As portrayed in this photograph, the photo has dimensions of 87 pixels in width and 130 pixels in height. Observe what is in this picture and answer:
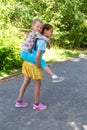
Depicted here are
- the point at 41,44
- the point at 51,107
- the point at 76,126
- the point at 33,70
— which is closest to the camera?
the point at 76,126

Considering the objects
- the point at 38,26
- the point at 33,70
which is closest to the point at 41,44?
the point at 38,26

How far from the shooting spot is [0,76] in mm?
7660

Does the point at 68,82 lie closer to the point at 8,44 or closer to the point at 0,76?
the point at 0,76

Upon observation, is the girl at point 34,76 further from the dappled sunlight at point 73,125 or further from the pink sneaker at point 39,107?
the dappled sunlight at point 73,125

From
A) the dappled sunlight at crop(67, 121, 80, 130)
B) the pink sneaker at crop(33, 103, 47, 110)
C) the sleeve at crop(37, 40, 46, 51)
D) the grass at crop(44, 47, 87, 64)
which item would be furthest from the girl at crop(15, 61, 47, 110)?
the grass at crop(44, 47, 87, 64)

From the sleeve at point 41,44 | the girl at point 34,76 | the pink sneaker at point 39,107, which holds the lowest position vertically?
the pink sneaker at point 39,107

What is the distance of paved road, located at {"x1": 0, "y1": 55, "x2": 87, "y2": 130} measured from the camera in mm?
4988

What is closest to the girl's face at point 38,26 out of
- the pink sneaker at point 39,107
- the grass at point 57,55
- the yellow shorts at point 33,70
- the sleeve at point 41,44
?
the sleeve at point 41,44

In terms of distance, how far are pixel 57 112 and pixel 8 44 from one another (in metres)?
3.79

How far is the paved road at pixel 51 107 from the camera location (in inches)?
196

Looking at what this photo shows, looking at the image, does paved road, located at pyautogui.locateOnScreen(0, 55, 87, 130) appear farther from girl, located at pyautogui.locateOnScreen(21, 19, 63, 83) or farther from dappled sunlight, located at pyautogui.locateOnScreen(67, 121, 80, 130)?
girl, located at pyautogui.locateOnScreen(21, 19, 63, 83)

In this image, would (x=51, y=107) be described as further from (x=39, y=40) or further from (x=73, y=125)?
(x=39, y=40)

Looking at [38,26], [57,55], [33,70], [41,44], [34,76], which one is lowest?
[57,55]

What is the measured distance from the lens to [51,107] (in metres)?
5.72
